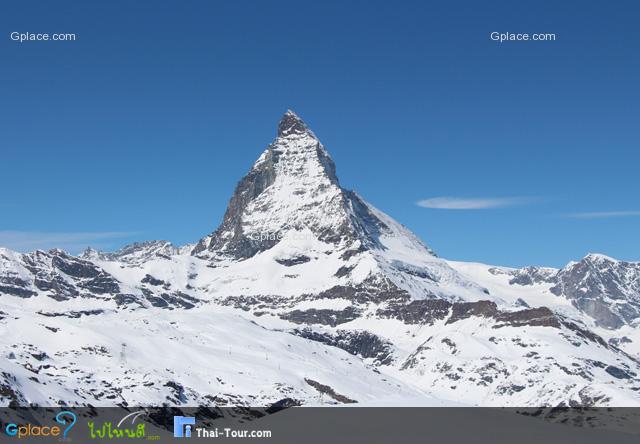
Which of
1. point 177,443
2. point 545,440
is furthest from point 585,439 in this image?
point 177,443

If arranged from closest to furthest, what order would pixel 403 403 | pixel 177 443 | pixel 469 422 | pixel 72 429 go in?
pixel 469 422 < pixel 177 443 < pixel 403 403 < pixel 72 429

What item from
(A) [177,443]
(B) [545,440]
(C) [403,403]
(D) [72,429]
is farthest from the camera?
(D) [72,429]

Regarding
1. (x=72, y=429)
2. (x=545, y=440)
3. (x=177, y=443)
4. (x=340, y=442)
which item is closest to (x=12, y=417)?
(x=72, y=429)

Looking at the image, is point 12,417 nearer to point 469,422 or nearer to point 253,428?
point 253,428

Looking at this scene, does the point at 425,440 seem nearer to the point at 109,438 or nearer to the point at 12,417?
Answer: the point at 109,438

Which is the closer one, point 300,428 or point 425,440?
point 425,440

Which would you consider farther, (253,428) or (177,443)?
(177,443)

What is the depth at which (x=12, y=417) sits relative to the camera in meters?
184

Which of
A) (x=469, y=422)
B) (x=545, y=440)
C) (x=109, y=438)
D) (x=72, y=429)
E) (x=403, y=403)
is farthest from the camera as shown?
(x=72, y=429)

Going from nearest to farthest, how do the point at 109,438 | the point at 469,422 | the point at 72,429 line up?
the point at 469,422 → the point at 109,438 → the point at 72,429

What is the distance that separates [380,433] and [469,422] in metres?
10.5

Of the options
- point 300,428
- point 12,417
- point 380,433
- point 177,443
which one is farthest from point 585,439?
point 12,417

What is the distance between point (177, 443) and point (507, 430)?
37.8 meters

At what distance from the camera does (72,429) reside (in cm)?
17825
